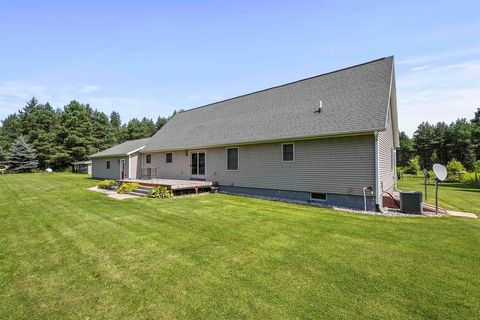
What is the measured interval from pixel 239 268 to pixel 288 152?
7579mm

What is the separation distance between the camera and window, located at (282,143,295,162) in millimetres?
10855

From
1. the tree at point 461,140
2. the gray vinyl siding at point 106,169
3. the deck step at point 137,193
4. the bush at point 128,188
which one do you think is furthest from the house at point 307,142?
the tree at point 461,140

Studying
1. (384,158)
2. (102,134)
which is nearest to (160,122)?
(102,134)

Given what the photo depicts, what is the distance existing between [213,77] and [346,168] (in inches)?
420

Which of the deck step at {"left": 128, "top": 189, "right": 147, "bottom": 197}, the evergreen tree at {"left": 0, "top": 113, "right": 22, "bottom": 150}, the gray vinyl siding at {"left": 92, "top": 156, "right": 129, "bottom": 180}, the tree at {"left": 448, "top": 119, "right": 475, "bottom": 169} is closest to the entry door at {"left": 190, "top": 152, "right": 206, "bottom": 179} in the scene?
the deck step at {"left": 128, "top": 189, "right": 147, "bottom": 197}

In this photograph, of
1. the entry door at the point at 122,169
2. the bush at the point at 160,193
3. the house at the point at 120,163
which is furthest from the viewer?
the entry door at the point at 122,169

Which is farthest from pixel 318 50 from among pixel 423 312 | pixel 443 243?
pixel 423 312

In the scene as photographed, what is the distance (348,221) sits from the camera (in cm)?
717

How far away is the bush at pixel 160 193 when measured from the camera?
11.8 m

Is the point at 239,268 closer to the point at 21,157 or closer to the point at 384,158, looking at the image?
the point at 384,158

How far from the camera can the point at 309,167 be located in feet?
33.6

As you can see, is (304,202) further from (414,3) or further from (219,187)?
(414,3)

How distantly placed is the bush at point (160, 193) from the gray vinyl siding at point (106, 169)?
34.8 feet

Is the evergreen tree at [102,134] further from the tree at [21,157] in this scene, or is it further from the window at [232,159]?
the window at [232,159]
